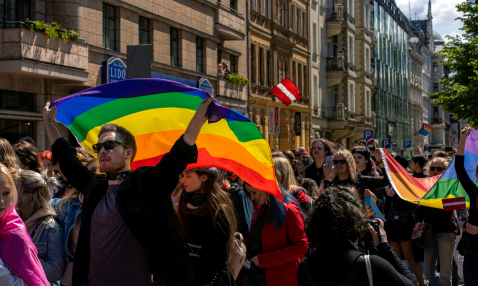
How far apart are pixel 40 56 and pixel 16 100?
156 cm

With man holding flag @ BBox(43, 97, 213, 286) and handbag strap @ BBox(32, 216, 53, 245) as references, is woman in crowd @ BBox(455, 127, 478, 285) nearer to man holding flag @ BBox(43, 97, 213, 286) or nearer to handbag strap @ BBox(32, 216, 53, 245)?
man holding flag @ BBox(43, 97, 213, 286)

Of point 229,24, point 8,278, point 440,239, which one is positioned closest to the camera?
point 8,278

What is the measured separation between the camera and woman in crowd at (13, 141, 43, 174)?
6770 millimetres

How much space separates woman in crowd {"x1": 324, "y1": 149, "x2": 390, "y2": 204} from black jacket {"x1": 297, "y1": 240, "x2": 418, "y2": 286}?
13.4 ft

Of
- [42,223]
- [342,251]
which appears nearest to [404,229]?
A: [342,251]

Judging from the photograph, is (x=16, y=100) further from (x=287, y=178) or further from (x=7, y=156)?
(x=287, y=178)

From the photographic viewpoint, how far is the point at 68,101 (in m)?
4.77

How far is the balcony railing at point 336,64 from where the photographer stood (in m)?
44.1

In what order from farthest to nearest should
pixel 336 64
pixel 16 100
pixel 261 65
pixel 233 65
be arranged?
pixel 336 64, pixel 261 65, pixel 233 65, pixel 16 100

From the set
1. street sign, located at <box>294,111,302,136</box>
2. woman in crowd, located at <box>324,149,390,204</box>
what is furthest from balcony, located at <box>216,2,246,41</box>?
woman in crowd, located at <box>324,149,390,204</box>

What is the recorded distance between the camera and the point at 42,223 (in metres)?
4.68

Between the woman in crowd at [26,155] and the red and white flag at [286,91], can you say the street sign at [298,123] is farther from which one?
the woman in crowd at [26,155]

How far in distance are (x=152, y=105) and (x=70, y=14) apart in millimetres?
13634

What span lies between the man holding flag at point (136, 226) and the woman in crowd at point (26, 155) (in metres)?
→ 3.47
